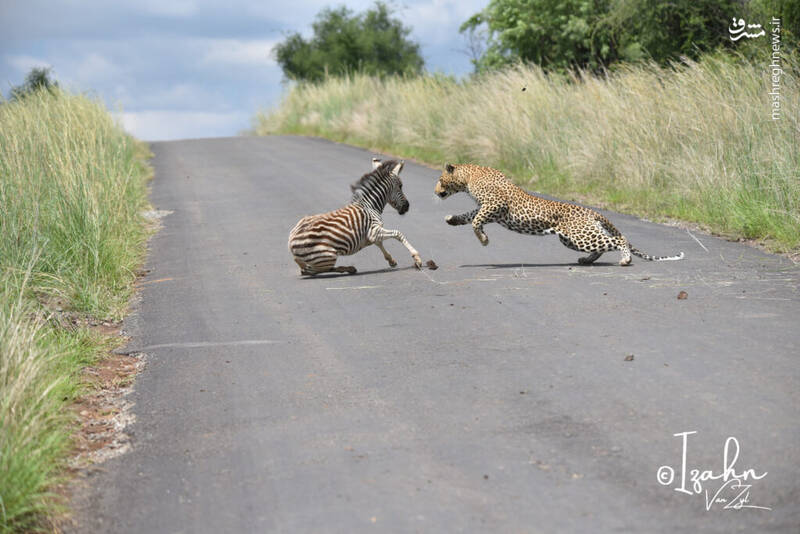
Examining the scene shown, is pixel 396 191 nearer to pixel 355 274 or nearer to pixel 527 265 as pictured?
pixel 355 274

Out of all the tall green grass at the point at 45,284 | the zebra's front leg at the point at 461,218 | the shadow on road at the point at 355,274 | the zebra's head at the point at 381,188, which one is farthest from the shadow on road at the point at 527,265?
the tall green grass at the point at 45,284

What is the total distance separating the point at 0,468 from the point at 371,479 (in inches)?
70.0

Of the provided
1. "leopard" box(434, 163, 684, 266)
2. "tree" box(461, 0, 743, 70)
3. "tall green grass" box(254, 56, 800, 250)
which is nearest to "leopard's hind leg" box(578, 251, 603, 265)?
"leopard" box(434, 163, 684, 266)

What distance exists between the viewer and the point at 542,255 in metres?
11.5

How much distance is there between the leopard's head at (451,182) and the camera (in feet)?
37.2

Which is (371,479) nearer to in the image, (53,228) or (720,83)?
(53,228)

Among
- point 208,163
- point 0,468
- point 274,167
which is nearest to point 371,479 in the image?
point 0,468

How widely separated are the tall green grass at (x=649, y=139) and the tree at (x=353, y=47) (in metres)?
33.5

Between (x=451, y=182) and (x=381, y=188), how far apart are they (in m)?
0.85

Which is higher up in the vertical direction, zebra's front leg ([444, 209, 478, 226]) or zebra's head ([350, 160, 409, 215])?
zebra's head ([350, 160, 409, 215])

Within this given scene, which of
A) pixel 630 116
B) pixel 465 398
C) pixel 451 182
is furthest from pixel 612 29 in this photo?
pixel 465 398

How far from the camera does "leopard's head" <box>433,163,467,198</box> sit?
1134 centimetres

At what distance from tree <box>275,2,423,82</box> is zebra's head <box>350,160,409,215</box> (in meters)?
48.0

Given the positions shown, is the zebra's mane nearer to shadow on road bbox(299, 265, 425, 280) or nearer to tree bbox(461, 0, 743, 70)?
shadow on road bbox(299, 265, 425, 280)
